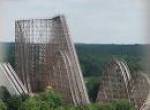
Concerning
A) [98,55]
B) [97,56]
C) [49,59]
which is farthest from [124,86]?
[98,55]

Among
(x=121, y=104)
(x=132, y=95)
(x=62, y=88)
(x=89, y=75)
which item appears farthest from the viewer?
(x=89, y=75)

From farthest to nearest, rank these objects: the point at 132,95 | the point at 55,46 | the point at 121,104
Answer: the point at 55,46, the point at 132,95, the point at 121,104

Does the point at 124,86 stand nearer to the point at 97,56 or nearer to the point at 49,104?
the point at 49,104

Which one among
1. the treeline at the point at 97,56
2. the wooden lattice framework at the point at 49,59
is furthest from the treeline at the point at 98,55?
the wooden lattice framework at the point at 49,59

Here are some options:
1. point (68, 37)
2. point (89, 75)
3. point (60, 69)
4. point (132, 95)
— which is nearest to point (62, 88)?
point (60, 69)

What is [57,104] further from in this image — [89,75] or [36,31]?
[89,75]

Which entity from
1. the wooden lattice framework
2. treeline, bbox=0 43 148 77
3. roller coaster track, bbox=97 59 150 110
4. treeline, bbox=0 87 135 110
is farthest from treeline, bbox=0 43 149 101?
treeline, bbox=0 87 135 110

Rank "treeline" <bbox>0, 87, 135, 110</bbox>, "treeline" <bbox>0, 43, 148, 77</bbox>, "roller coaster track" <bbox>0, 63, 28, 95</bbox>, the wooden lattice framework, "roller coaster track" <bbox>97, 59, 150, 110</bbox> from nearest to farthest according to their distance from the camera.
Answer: "treeline" <bbox>0, 87, 135, 110</bbox>, "roller coaster track" <bbox>97, 59, 150, 110</bbox>, the wooden lattice framework, "roller coaster track" <bbox>0, 63, 28, 95</bbox>, "treeline" <bbox>0, 43, 148, 77</bbox>

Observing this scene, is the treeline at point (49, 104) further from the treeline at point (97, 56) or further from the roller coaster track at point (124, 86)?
the treeline at point (97, 56)

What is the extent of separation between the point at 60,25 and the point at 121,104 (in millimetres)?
3400

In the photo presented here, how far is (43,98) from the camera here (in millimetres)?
10508

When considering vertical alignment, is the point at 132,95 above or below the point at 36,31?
below

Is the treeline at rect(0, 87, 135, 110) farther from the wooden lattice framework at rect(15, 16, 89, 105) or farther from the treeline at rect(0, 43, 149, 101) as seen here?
the treeline at rect(0, 43, 149, 101)

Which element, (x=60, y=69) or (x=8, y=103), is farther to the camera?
(x=60, y=69)
